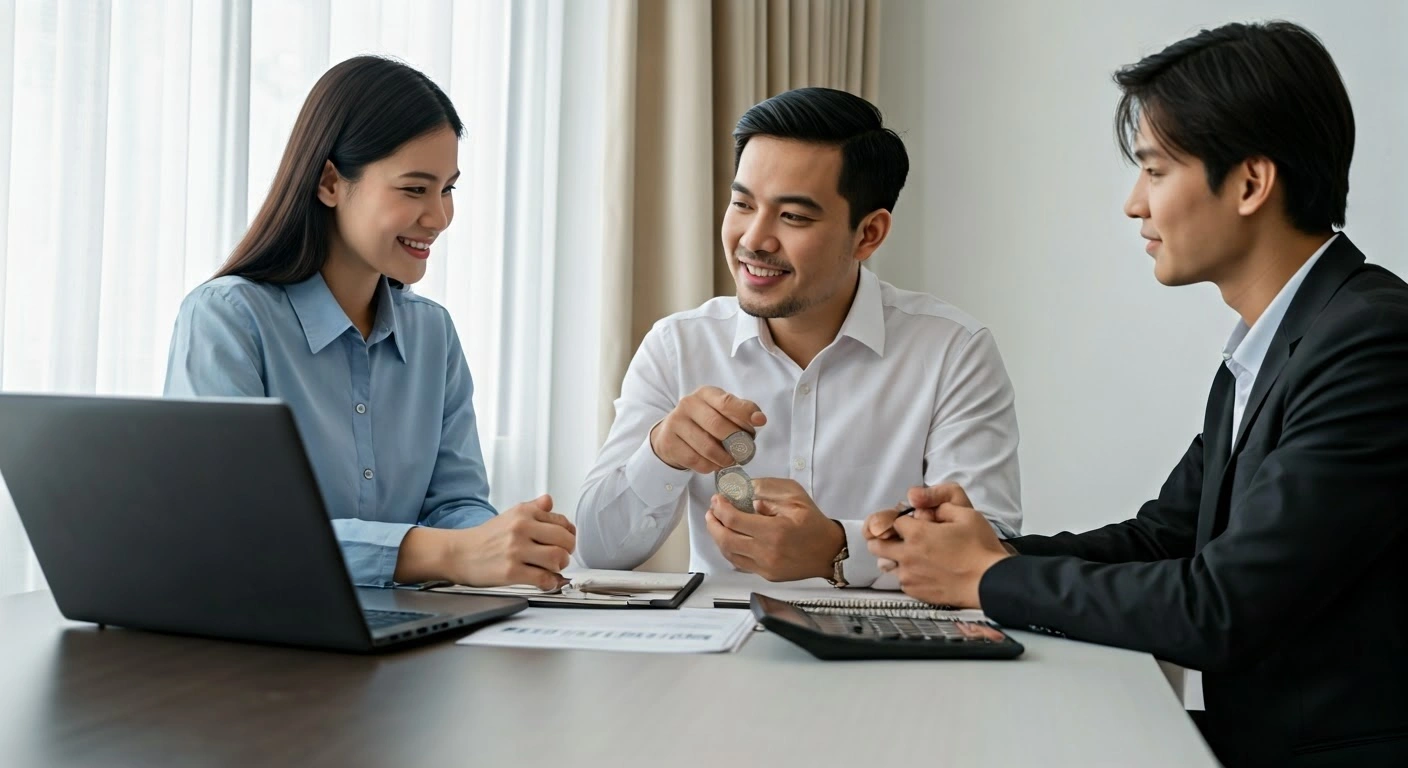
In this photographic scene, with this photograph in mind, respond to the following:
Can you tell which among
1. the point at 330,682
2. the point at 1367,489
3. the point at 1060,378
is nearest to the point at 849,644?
the point at 330,682

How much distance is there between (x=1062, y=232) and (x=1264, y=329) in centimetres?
224

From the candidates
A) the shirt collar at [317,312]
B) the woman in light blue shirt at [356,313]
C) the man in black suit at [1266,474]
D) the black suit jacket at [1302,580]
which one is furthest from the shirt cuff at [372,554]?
the black suit jacket at [1302,580]

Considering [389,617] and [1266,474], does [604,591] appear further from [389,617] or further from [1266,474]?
[1266,474]

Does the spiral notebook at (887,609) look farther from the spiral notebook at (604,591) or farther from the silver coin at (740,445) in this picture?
the silver coin at (740,445)

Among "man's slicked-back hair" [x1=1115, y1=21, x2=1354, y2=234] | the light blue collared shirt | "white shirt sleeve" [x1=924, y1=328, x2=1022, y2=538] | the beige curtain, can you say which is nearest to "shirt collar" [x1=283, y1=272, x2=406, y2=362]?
the light blue collared shirt

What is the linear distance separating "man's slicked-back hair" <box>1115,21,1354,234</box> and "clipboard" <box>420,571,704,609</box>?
0.84 meters

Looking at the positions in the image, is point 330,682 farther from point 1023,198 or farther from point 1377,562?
point 1023,198

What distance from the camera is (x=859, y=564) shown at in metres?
1.67

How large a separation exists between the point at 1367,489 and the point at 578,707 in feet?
2.73

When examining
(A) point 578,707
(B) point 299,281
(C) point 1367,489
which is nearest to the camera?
(A) point 578,707

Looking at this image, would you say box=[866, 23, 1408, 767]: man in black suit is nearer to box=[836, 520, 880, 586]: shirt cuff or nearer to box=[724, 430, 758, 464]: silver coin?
box=[836, 520, 880, 586]: shirt cuff

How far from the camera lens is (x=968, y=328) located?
84.9 inches

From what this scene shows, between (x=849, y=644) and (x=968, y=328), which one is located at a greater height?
(x=968, y=328)

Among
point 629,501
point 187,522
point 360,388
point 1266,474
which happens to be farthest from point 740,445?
A: point 187,522
